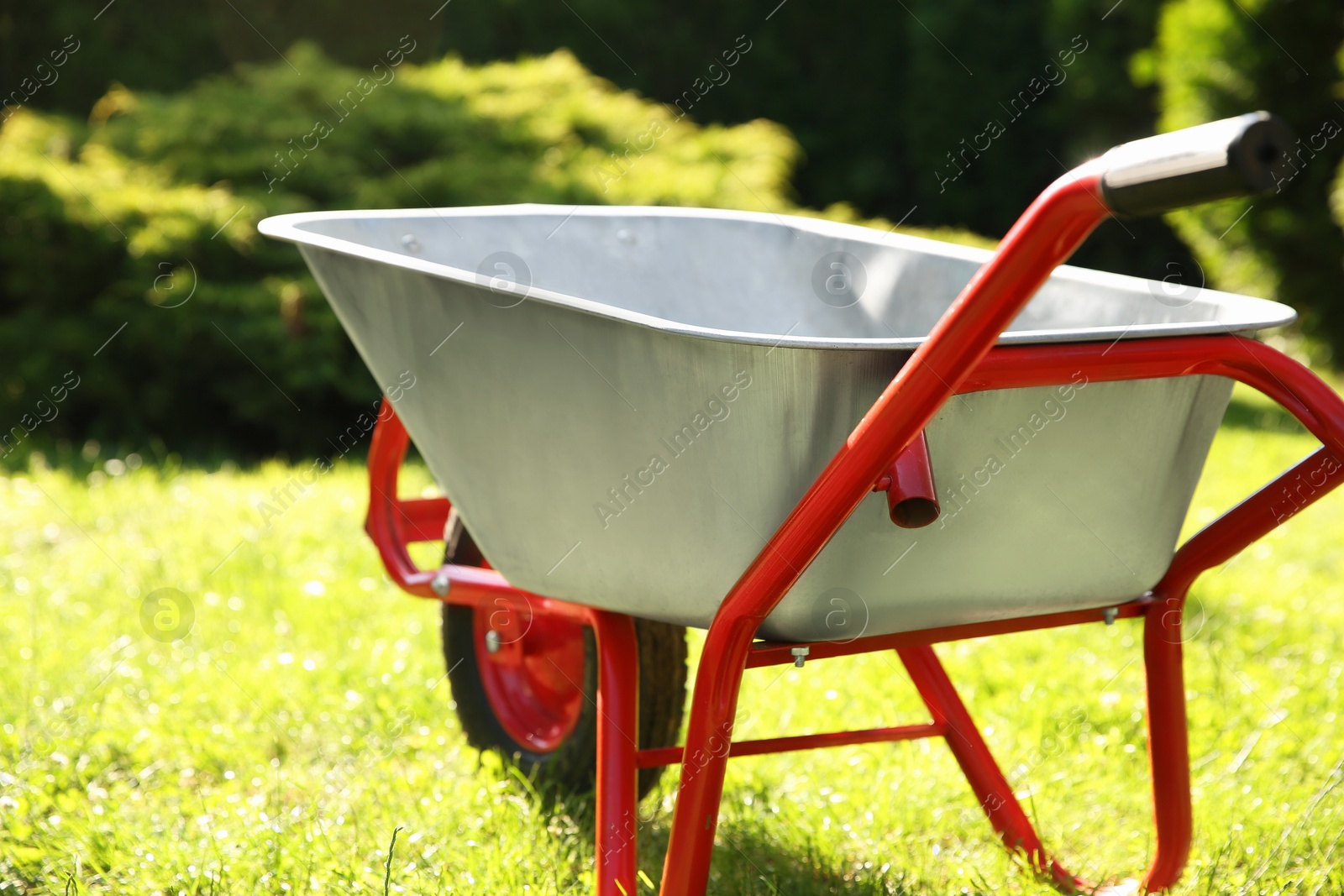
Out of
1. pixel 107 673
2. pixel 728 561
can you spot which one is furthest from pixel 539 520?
pixel 107 673

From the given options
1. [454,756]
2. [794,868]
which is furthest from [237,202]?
[794,868]

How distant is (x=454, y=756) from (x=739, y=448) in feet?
3.95

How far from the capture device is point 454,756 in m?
2.18

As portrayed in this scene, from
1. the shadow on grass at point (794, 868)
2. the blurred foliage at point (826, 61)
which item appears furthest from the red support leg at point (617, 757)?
the blurred foliage at point (826, 61)

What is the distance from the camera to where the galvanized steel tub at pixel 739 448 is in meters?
1.21

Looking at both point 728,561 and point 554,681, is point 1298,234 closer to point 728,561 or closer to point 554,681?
point 554,681

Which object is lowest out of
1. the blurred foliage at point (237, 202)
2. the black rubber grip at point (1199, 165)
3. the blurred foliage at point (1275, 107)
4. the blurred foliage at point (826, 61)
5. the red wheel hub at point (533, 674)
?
the black rubber grip at point (1199, 165)

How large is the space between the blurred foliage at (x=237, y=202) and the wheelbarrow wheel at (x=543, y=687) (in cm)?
291

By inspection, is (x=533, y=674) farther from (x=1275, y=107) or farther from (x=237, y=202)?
(x=1275, y=107)

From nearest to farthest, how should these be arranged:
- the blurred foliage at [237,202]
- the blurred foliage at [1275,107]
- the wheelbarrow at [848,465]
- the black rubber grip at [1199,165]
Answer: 1. the black rubber grip at [1199,165]
2. the wheelbarrow at [848,465]
3. the blurred foliage at [237,202]
4. the blurred foliage at [1275,107]

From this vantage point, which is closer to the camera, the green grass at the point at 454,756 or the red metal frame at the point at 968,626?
the red metal frame at the point at 968,626

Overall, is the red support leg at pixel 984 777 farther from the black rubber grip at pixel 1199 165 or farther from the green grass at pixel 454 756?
the black rubber grip at pixel 1199 165

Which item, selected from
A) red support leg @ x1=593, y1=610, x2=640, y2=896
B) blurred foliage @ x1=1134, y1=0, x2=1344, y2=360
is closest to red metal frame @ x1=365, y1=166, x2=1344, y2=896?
red support leg @ x1=593, y1=610, x2=640, y2=896

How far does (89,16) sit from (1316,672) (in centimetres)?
700
